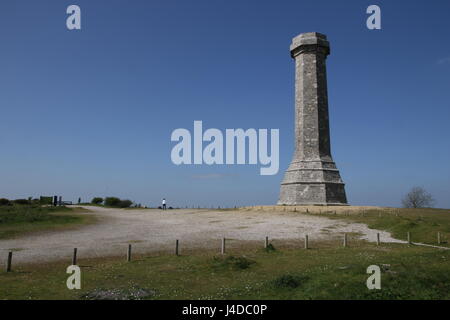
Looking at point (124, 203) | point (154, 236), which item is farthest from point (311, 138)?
point (124, 203)

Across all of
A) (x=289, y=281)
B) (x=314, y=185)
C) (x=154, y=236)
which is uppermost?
(x=314, y=185)

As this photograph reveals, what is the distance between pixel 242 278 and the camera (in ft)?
49.1

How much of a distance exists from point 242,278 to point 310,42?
47.3 metres

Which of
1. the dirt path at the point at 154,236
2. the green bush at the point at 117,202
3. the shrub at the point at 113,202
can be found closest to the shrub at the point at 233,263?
the dirt path at the point at 154,236

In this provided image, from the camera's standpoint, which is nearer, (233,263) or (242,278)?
(242,278)

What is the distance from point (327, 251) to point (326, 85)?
1547 inches

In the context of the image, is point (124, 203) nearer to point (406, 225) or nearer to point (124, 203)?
point (124, 203)

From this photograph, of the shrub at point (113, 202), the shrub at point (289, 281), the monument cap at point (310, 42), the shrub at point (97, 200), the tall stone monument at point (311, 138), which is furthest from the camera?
the shrub at point (97, 200)

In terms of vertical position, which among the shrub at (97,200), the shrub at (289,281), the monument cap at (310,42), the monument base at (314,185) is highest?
the monument cap at (310,42)

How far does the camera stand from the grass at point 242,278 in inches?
464

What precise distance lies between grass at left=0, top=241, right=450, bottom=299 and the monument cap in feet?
136

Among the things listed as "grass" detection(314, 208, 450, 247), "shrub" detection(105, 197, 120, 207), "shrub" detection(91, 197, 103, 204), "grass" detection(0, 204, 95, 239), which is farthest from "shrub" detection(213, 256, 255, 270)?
"shrub" detection(91, 197, 103, 204)

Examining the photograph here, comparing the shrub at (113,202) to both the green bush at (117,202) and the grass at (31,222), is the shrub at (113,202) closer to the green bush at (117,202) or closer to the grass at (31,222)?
the green bush at (117,202)
